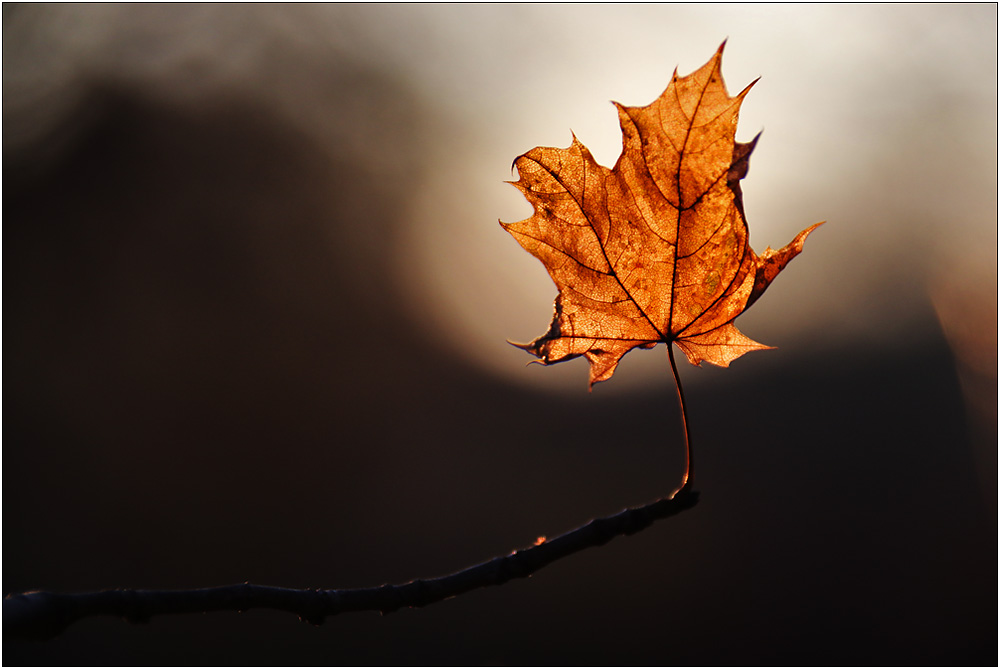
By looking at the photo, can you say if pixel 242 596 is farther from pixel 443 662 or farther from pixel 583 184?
pixel 443 662

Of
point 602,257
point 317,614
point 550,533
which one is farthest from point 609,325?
point 550,533

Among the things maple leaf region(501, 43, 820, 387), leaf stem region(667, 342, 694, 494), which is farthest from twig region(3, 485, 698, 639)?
maple leaf region(501, 43, 820, 387)

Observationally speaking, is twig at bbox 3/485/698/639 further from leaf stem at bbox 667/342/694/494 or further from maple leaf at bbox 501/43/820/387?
maple leaf at bbox 501/43/820/387

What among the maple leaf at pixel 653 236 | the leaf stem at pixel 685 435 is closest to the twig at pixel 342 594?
the leaf stem at pixel 685 435

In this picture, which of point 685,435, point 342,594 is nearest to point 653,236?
point 685,435

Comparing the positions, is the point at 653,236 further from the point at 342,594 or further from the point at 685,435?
the point at 342,594
